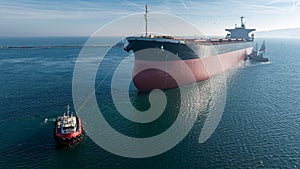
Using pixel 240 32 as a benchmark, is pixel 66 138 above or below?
below

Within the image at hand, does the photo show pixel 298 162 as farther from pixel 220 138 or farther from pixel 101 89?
pixel 101 89

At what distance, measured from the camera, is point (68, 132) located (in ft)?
70.6

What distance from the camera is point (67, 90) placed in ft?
133

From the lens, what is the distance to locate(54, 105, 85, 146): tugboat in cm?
2092

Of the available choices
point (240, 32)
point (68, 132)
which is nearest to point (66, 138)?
point (68, 132)

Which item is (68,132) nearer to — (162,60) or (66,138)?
(66,138)

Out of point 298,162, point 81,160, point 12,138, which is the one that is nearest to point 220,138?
point 298,162

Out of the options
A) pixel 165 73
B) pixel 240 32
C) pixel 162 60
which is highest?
pixel 240 32

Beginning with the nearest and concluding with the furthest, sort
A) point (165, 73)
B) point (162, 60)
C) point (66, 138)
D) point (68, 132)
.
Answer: point (66, 138), point (68, 132), point (162, 60), point (165, 73)

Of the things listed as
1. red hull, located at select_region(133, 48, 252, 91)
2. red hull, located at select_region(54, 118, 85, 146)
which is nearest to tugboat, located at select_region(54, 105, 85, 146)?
red hull, located at select_region(54, 118, 85, 146)

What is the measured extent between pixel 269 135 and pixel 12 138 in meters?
27.0

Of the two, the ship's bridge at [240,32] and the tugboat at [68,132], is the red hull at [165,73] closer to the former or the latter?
the tugboat at [68,132]

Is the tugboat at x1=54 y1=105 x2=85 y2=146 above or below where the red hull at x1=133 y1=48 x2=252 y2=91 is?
below

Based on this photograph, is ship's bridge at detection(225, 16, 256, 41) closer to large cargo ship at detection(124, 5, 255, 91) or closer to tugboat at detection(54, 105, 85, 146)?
large cargo ship at detection(124, 5, 255, 91)
